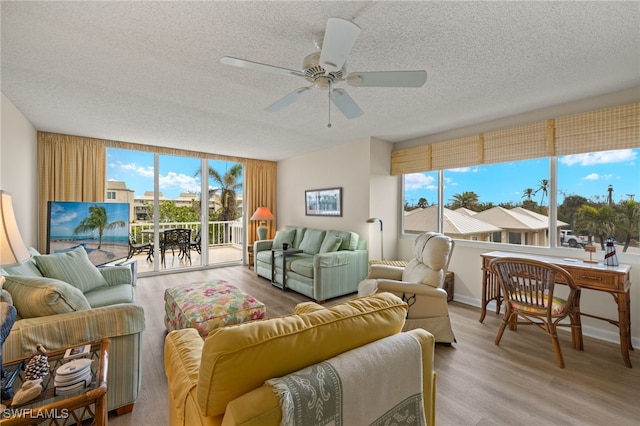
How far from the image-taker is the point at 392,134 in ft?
13.4

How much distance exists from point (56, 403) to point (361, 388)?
1206 millimetres

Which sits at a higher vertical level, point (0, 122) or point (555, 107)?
point (555, 107)

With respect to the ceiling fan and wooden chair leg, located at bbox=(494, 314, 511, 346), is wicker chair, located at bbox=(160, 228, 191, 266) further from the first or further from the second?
wooden chair leg, located at bbox=(494, 314, 511, 346)

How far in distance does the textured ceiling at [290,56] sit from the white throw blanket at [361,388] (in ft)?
5.74

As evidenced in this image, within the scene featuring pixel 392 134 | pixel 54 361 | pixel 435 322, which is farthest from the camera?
pixel 392 134

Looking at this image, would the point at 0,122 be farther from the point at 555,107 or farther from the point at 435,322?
the point at 555,107

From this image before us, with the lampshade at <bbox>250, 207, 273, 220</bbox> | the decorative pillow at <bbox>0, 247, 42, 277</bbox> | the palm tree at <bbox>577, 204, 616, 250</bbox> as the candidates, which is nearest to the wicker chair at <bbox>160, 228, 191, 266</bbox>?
the lampshade at <bbox>250, 207, 273, 220</bbox>

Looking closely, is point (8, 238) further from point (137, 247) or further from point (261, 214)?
point (261, 214)

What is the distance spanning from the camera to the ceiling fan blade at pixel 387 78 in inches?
65.9

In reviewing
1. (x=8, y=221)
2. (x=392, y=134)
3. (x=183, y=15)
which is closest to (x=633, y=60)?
(x=392, y=134)

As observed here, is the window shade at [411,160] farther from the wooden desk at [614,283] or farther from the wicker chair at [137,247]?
the wicker chair at [137,247]

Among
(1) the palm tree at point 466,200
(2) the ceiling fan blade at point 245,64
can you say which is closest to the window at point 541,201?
(1) the palm tree at point 466,200

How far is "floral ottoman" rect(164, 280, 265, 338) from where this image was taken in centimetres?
210

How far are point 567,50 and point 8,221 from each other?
11.2ft
